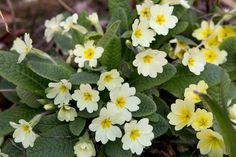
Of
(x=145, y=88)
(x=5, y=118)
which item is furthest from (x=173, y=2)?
(x=5, y=118)

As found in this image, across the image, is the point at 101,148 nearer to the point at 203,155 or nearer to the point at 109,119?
the point at 109,119

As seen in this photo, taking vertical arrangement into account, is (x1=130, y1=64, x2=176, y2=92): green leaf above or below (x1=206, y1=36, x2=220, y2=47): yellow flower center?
above

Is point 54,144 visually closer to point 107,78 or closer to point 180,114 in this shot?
point 107,78

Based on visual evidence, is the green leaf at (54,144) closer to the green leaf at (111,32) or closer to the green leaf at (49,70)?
the green leaf at (49,70)

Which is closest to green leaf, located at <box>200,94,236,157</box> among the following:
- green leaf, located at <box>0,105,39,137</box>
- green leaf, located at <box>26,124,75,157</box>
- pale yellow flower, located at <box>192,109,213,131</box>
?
pale yellow flower, located at <box>192,109,213,131</box>

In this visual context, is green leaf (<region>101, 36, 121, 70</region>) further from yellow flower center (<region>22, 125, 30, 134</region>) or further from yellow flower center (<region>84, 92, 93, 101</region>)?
yellow flower center (<region>22, 125, 30, 134</region>)

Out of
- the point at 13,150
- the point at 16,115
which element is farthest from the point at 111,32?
the point at 13,150

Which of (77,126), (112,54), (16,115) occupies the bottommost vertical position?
(16,115)

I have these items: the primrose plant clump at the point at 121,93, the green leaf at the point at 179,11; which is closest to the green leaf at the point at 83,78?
the primrose plant clump at the point at 121,93
